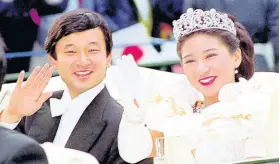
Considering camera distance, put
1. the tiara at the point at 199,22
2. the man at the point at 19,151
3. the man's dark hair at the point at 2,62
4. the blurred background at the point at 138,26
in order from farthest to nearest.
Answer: the tiara at the point at 199,22, the blurred background at the point at 138,26, the man's dark hair at the point at 2,62, the man at the point at 19,151

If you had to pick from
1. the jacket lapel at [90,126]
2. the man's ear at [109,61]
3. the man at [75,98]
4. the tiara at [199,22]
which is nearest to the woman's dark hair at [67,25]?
the man at [75,98]

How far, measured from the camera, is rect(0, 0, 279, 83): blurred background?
6.76ft

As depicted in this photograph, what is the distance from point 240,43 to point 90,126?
2.50ft

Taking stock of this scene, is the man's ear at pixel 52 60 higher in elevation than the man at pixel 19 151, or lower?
higher

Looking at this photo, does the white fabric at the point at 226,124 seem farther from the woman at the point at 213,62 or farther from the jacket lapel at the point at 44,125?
the jacket lapel at the point at 44,125

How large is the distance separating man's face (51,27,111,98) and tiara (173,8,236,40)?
37 centimetres

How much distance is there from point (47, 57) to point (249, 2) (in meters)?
0.94

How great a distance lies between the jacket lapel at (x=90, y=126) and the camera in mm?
2176

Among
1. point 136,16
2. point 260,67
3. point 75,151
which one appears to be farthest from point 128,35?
point 260,67

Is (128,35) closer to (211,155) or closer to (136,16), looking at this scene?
(136,16)

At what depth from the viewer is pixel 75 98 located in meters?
2.19

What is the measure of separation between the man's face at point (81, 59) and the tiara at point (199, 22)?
0.37 m

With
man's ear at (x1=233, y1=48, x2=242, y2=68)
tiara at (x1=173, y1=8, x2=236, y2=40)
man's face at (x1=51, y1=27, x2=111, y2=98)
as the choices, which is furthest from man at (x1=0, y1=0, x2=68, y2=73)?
man's ear at (x1=233, y1=48, x2=242, y2=68)

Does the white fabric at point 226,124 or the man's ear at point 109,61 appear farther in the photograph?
the white fabric at point 226,124
